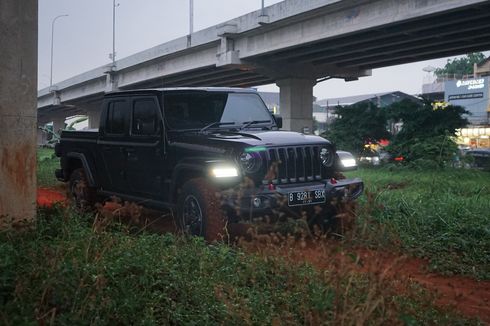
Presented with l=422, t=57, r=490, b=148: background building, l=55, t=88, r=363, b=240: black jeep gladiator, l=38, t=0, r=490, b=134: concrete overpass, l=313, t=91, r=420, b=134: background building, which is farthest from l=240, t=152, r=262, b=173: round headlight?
l=422, t=57, r=490, b=148: background building

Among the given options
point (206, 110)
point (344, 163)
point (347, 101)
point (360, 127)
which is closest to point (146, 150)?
point (206, 110)

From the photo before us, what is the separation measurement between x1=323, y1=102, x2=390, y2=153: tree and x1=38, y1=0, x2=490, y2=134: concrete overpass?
2.89 meters

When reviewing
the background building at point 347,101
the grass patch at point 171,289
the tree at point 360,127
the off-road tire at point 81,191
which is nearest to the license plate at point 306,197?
the grass patch at point 171,289

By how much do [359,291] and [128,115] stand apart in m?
4.99

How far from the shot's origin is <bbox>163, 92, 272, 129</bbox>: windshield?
268 inches

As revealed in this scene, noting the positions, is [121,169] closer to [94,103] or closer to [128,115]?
[128,115]

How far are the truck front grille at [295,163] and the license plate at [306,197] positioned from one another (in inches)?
9.6

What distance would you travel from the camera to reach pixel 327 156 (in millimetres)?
6445

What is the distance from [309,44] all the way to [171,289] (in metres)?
20.3

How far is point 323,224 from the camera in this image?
6812 millimetres

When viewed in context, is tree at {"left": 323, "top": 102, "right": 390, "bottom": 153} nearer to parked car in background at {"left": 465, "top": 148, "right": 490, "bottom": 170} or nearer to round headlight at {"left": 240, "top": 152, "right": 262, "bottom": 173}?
parked car in background at {"left": 465, "top": 148, "right": 490, "bottom": 170}

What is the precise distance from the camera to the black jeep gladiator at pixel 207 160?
569 cm

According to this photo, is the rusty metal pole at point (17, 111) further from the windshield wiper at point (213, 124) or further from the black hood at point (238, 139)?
the windshield wiper at point (213, 124)

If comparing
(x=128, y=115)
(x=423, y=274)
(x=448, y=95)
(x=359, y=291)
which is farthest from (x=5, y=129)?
(x=448, y=95)
